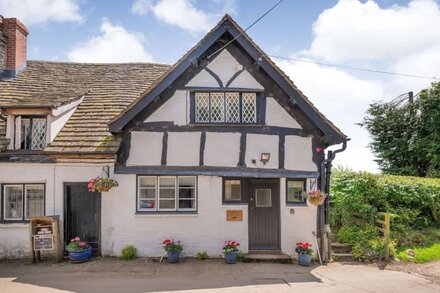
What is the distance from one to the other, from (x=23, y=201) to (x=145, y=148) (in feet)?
13.5

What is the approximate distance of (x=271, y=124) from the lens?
10.9 metres

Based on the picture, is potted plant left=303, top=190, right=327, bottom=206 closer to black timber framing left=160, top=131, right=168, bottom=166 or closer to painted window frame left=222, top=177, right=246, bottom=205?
painted window frame left=222, top=177, right=246, bottom=205

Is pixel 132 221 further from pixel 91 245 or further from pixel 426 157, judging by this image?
pixel 426 157

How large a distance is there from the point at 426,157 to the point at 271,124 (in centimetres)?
1539

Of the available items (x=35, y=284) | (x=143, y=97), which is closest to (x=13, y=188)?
(x=35, y=284)

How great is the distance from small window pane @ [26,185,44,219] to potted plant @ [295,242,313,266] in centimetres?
804

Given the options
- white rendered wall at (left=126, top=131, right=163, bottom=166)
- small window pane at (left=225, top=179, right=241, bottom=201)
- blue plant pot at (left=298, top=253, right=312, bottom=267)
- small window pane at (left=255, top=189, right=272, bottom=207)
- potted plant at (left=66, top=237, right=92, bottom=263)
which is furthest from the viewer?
small window pane at (left=255, top=189, right=272, bottom=207)

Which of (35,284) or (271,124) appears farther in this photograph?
(271,124)

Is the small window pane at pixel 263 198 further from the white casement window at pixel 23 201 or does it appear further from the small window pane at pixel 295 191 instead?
the white casement window at pixel 23 201

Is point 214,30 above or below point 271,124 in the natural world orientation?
above

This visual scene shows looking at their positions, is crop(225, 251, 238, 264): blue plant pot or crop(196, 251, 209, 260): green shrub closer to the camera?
crop(225, 251, 238, 264): blue plant pot

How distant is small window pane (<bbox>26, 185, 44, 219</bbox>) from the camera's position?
34.7 feet

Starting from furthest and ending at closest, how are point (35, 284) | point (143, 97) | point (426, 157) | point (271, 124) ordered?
point (426, 157) < point (271, 124) < point (143, 97) < point (35, 284)

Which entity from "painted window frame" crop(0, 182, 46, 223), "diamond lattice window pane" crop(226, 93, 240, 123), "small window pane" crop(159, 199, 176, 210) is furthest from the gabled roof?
"painted window frame" crop(0, 182, 46, 223)
